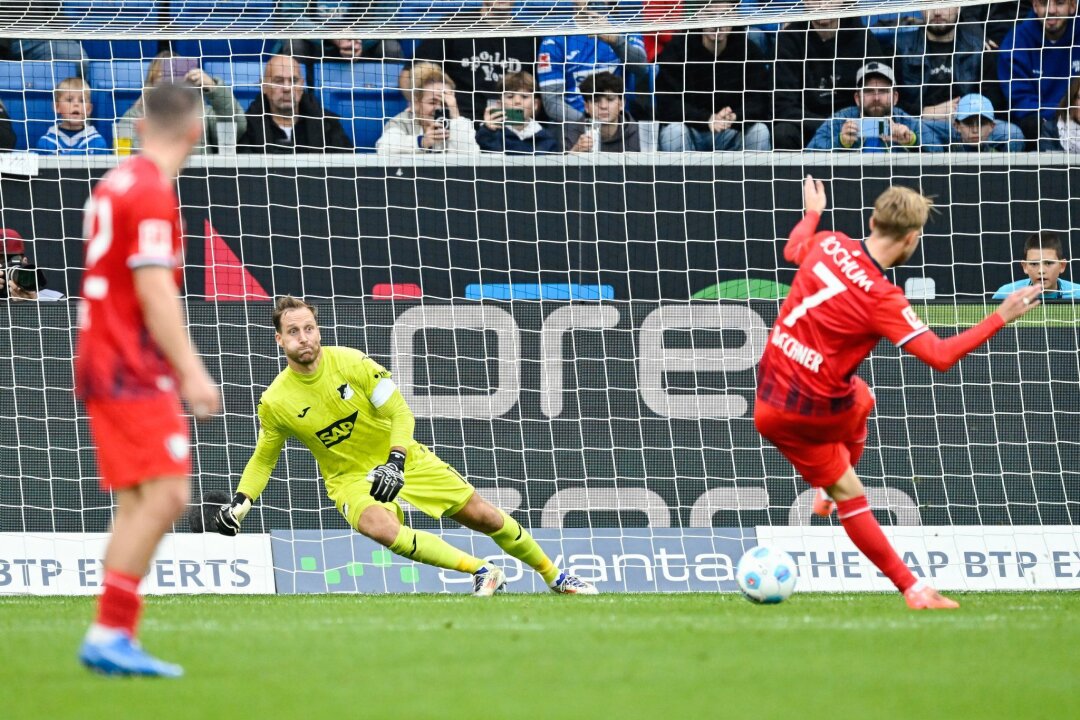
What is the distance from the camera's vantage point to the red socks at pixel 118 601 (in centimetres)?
427

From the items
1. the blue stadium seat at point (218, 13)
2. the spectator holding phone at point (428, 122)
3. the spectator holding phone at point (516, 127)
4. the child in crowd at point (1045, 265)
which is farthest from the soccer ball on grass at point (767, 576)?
the blue stadium seat at point (218, 13)

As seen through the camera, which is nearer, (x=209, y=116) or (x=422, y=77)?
(x=209, y=116)

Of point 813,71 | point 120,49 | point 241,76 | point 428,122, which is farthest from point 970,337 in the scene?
point 120,49

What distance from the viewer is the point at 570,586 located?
9094 mm

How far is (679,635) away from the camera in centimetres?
561

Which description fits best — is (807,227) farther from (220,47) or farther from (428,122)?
(220,47)

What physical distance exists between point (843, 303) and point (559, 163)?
14.0 ft

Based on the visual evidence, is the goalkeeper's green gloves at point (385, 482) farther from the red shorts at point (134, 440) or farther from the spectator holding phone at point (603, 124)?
the spectator holding phone at point (603, 124)

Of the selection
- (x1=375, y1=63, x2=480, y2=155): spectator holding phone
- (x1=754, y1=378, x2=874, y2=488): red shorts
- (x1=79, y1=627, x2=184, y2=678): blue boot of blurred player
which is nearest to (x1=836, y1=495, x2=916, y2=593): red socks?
(x1=754, y1=378, x2=874, y2=488): red shorts

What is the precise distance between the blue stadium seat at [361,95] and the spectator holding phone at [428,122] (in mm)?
104

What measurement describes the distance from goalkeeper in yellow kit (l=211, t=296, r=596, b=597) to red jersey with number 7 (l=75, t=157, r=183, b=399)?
4177 millimetres

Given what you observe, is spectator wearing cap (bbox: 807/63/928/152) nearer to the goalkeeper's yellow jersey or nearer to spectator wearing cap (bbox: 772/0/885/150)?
spectator wearing cap (bbox: 772/0/885/150)

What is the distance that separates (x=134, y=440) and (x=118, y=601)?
1.57 ft

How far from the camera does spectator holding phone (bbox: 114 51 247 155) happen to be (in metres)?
11.3
